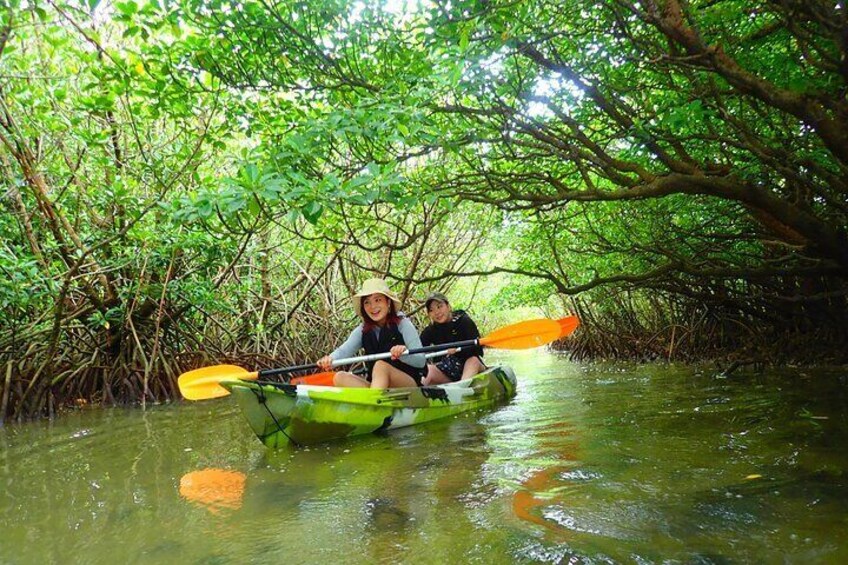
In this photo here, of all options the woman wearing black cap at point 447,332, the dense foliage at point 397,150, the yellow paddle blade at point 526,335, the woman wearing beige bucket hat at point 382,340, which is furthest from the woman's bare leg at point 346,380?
the woman wearing black cap at point 447,332

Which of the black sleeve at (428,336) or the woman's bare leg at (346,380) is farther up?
the black sleeve at (428,336)

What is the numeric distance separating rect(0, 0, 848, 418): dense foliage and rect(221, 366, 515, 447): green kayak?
39.4 inches

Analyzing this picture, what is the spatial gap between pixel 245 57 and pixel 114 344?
14.9 feet

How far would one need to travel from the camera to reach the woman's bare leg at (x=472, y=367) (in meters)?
6.18

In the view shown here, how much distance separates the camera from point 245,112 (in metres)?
4.27

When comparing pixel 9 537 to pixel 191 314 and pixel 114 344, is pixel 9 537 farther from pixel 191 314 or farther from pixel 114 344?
pixel 191 314

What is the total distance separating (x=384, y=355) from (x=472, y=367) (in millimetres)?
1745

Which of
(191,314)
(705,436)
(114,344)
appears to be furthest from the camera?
(191,314)

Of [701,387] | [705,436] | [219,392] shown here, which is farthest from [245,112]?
[701,387]

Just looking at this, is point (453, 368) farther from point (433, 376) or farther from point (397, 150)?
point (397, 150)

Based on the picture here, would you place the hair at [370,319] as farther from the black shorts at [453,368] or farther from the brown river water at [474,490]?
the black shorts at [453,368]

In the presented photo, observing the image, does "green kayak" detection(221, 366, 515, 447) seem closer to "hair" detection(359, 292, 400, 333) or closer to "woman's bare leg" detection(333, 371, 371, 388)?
"woman's bare leg" detection(333, 371, 371, 388)

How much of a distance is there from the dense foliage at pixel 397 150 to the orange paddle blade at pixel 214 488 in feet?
4.48

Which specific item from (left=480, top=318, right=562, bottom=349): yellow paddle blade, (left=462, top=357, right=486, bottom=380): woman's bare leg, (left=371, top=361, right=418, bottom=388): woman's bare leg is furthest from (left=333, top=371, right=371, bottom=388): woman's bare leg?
(left=462, top=357, right=486, bottom=380): woman's bare leg
